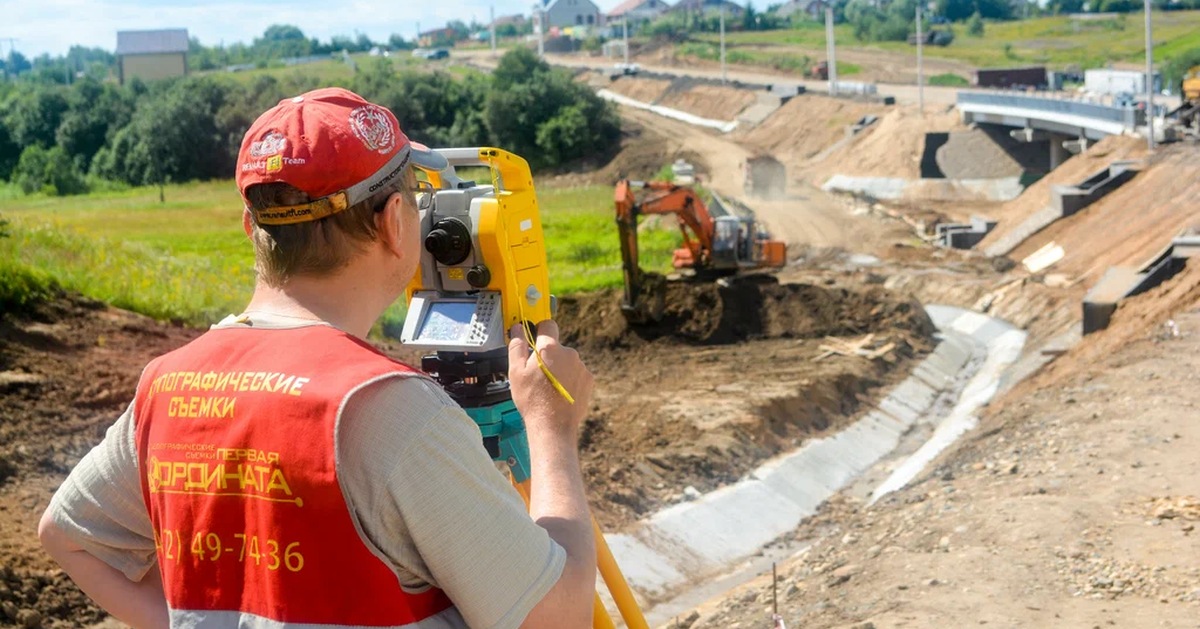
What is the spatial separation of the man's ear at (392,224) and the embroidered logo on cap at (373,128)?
0.09 meters

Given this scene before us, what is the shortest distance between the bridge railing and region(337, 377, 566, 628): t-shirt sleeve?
40001 millimetres

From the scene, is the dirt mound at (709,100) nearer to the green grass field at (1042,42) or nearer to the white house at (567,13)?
the green grass field at (1042,42)

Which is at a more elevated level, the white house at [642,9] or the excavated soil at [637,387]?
the white house at [642,9]

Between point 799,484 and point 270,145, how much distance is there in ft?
45.5

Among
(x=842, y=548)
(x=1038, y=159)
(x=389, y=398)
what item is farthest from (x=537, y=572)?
(x=1038, y=159)

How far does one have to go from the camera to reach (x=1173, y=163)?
3269 cm

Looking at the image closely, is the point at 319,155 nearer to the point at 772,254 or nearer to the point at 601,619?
the point at 601,619

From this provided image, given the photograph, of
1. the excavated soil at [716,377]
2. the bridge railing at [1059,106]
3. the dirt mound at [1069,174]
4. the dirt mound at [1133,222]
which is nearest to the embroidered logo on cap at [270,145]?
the excavated soil at [716,377]

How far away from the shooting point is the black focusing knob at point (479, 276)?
134 inches

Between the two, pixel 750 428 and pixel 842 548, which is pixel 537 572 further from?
pixel 750 428

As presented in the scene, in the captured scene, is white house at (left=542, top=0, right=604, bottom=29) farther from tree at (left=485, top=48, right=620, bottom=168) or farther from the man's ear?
the man's ear

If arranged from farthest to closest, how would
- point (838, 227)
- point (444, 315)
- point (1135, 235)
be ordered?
point (838, 227) < point (1135, 235) < point (444, 315)

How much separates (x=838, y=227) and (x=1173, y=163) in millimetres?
10079

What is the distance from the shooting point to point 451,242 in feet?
11.3
